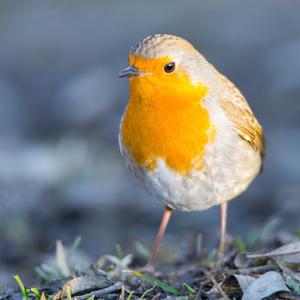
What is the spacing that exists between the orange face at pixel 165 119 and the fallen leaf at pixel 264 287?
2.67 feet

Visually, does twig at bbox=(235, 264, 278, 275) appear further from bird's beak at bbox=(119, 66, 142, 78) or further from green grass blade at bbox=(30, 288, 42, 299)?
bird's beak at bbox=(119, 66, 142, 78)

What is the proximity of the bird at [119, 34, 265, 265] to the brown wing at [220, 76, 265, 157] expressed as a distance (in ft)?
0.09

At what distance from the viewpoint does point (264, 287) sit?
3.80 m

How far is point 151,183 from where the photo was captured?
444 centimetres

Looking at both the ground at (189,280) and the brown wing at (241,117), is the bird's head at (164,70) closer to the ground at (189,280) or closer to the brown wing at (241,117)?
the brown wing at (241,117)

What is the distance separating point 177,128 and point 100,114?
4.86 metres

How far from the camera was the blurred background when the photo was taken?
21.4 ft

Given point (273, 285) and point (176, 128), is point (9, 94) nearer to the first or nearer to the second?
point (176, 128)

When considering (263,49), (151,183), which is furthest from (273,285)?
(263,49)

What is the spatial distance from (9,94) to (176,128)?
6.30 metres

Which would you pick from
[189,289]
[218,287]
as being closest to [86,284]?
[189,289]

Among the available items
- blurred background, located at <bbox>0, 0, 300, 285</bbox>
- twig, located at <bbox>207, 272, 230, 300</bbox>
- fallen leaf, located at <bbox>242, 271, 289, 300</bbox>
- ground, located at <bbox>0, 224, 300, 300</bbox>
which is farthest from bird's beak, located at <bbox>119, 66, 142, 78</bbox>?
blurred background, located at <bbox>0, 0, 300, 285</bbox>

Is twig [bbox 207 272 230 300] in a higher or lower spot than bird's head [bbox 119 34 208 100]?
lower

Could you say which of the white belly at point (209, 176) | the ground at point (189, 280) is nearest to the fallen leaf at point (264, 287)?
the ground at point (189, 280)
